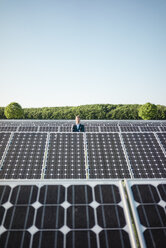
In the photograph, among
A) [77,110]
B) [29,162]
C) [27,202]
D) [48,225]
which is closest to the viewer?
[48,225]

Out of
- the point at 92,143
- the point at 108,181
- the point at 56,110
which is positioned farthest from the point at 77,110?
the point at 108,181

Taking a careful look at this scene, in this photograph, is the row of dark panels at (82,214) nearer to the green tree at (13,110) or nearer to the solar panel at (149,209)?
the solar panel at (149,209)

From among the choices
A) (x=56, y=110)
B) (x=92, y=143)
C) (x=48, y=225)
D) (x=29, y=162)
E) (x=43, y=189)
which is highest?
(x=43, y=189)

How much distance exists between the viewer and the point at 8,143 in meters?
15.2

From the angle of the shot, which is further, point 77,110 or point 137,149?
point 77,110

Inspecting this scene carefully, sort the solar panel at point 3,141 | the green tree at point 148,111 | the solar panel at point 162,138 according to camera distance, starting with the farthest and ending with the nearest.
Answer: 1. the green tree at point 148,111
2. the solar panel at point 162,138
3. the solar panel at point 3,141

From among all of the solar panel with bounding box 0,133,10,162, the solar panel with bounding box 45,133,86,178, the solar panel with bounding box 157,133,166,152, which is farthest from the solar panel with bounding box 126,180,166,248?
the solar panel with bounding box 0,133,10,162

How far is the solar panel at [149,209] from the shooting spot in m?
5.97

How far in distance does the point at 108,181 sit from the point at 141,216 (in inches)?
69.7

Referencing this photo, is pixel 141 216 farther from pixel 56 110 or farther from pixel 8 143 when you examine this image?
pixel 56 110

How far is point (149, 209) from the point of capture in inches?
269

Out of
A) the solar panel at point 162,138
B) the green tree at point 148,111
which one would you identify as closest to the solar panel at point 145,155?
the solar panel at point 162,138

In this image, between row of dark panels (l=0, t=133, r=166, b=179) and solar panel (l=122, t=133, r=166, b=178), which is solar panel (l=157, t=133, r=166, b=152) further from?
solar panel (l=122, t=133, r=166, b=178)

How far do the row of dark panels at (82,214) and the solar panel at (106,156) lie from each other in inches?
228
